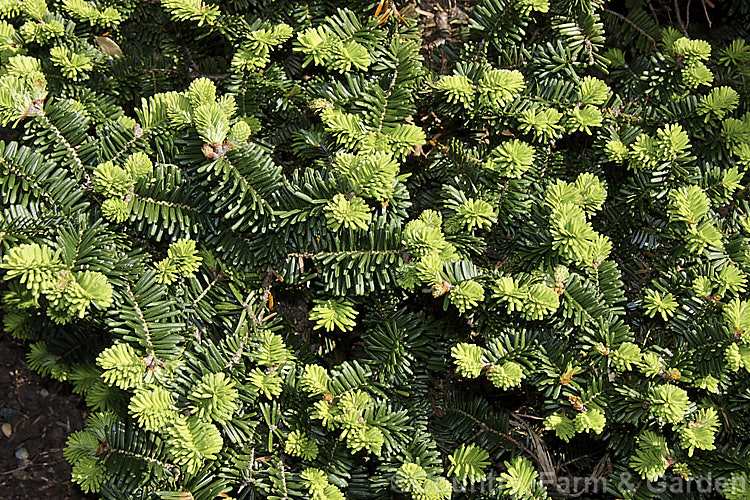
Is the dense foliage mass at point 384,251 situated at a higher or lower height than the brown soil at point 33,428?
higher

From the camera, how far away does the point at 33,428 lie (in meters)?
1.94

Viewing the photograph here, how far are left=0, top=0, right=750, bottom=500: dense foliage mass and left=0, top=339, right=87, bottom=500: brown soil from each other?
0.59m

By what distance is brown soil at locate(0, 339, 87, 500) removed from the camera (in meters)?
1.87

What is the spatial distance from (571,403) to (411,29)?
0.98 metres

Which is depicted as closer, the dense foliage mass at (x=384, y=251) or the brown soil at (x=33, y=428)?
the dense foliage mass at (x=384, y=251)

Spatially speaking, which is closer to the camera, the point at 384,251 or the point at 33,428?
the point at 384,251

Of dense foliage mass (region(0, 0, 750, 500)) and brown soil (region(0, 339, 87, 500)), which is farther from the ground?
dense foliage mass (region(0, 0, 750, 500))

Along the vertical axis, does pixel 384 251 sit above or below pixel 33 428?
above

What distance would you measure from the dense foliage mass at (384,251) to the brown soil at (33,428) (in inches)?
23.1

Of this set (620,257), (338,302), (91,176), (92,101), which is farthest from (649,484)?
(92,101)

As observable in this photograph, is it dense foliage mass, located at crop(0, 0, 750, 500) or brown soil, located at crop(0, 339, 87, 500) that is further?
brown soil, located at crop(0, 339, 87, 500)

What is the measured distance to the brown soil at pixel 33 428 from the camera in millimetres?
1870

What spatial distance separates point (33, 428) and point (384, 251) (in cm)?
144

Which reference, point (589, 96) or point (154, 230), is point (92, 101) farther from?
point (589, 96)
